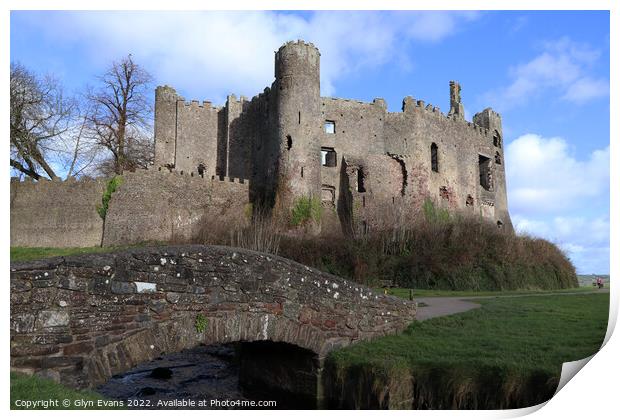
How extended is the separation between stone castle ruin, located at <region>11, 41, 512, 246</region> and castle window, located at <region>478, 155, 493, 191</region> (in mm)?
935

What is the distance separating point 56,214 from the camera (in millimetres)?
24516

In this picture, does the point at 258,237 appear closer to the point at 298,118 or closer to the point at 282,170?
the point at 282,170

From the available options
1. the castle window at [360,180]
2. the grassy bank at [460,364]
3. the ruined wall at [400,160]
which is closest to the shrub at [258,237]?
the ruined wall at [400,160]

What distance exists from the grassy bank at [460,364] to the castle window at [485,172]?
32263 mm

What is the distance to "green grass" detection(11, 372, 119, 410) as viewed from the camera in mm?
5352

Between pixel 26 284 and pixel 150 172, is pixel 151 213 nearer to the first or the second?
pixel 150 172

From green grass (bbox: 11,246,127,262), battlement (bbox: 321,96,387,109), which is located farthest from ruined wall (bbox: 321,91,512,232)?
green grass (bbox: 11,246,127,262)

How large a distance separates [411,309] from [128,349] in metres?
6.83

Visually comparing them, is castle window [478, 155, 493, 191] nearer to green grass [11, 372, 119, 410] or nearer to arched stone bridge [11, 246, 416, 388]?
arched stone bridge [11, 246, 416, 388]

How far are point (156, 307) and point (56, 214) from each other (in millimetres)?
20501

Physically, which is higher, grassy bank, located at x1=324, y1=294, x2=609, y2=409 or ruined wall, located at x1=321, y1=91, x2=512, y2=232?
ruined wall, located at x1=321, y1=91, x2=512, y2=232

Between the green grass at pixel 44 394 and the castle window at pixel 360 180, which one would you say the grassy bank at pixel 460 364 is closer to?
the green grass at pixel 44 394

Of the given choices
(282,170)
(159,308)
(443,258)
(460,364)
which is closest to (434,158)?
(282,170)

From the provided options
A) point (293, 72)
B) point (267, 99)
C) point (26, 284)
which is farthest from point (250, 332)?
point (267, 99)
